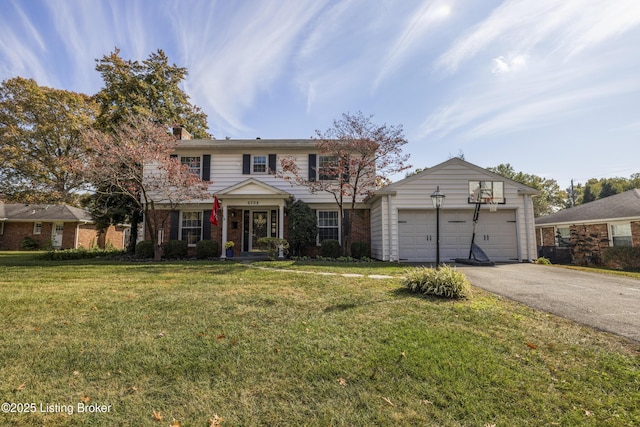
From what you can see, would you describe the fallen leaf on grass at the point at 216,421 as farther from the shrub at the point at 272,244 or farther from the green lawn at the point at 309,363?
the shrub at the point at 272,244

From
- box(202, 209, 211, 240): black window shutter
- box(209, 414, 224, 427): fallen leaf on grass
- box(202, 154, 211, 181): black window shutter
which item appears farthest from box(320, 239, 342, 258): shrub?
box(209, 414, 224, 427): fallen leaf on grass

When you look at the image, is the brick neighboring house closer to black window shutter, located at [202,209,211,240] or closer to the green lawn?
the green lawn

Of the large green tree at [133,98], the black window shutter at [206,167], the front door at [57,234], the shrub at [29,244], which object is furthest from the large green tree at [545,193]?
the shrub at [29,244]

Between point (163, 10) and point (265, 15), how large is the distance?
2.74 m

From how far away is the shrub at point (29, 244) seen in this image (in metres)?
22.9

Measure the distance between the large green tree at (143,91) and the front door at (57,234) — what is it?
989cm

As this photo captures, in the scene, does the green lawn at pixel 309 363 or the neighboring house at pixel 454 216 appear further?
the neighboring house at pixel 454 216

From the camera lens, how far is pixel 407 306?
5059 millimetres

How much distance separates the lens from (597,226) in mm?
15898

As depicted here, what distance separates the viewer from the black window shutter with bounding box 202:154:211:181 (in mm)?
15144

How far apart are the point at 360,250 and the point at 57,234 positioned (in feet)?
82.1

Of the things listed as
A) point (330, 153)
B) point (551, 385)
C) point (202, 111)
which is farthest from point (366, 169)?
point (202, 111)

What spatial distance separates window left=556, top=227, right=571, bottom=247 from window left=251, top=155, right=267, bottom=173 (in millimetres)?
18257

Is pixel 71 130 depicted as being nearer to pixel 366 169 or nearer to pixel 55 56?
pixel 55 56
